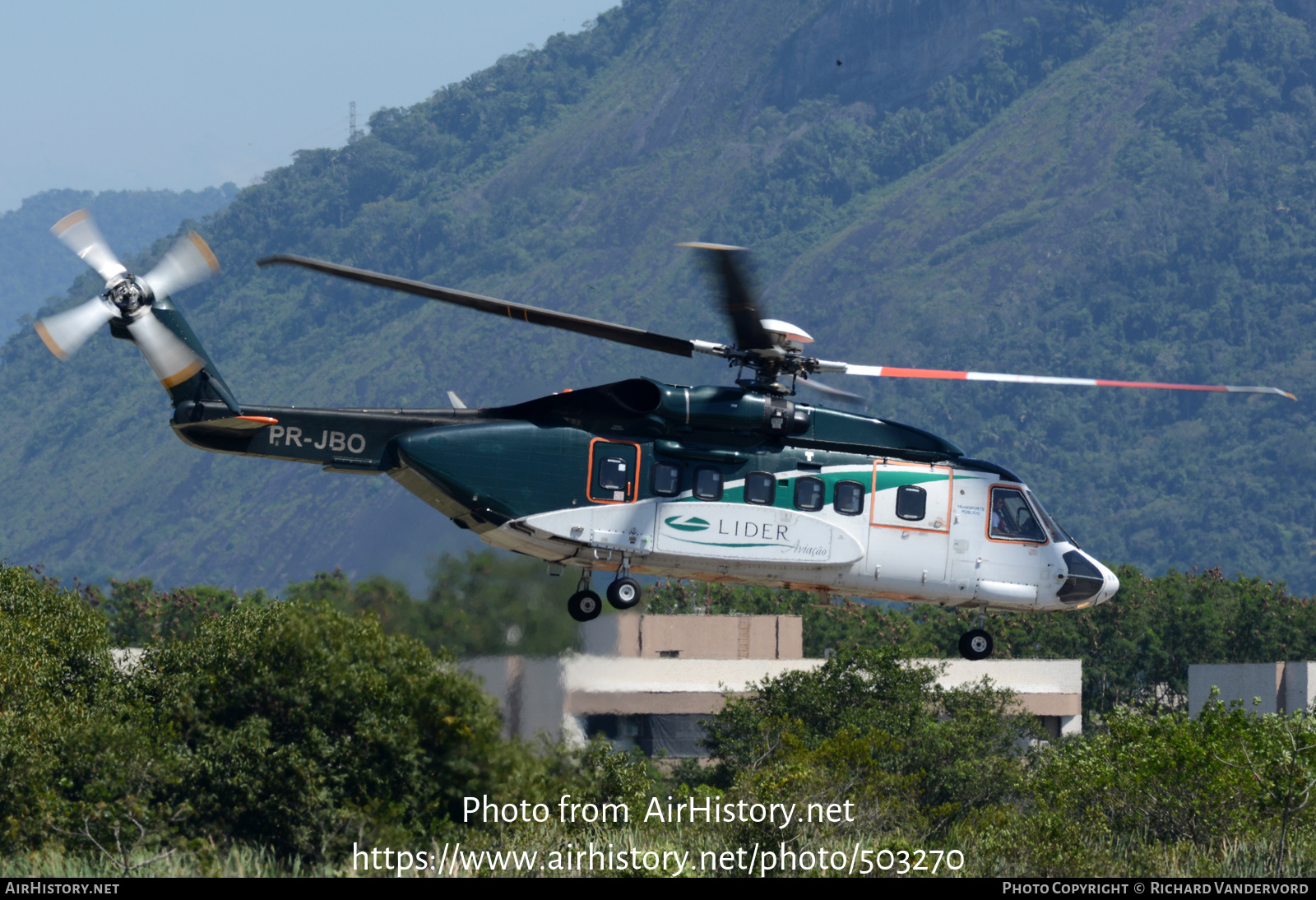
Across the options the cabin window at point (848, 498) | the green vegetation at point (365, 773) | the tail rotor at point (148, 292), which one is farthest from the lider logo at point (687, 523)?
the green vegetation at point (365, 773)

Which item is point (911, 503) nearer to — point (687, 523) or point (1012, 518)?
point (1012, 518)

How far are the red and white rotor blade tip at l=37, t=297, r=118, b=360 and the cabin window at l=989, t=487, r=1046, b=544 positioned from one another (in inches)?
738

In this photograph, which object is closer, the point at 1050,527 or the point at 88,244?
the point at 88,244

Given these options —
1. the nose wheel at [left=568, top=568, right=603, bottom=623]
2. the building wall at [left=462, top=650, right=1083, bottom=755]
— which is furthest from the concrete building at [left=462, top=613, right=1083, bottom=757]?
the nose wheel at [left=568, top=568, right=603, bottom=623]

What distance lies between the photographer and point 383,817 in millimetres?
56469

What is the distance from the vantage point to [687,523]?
34125mm

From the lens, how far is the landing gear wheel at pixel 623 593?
113 feet

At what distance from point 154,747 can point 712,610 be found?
7939cm

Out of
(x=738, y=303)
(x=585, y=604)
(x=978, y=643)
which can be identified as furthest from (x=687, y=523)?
(x=978, y=643)

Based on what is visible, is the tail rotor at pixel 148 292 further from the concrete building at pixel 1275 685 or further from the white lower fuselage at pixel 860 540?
the concrete building at pixel 1275 685

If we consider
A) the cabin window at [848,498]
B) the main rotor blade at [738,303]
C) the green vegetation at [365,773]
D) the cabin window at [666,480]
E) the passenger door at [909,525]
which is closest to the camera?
the main rotor blade at [738,303]

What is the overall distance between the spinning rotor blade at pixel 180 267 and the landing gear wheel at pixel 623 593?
10167mm

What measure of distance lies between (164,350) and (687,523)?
10.9 meters
